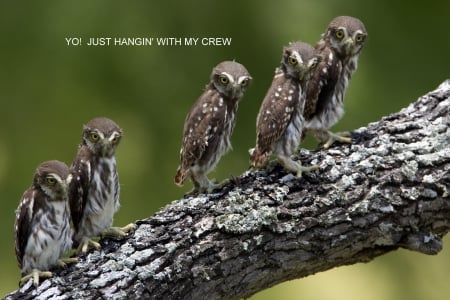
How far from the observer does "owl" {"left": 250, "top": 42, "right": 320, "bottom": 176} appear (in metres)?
3.96

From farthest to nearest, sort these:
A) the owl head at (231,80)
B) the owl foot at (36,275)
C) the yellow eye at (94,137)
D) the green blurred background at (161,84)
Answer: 1. the green blurred background at (161,84)
2. the owl head at (231,80)
3. the yellow eye at (94,137)
4. the owl foot at (36,275)

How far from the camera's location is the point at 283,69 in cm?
409

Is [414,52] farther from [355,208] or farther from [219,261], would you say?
[219,261]

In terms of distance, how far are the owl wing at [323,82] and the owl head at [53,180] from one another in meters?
1.21

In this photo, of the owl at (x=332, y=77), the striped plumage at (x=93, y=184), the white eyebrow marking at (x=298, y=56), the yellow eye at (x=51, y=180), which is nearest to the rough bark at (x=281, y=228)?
the striped plumage at (x=93, y=184)

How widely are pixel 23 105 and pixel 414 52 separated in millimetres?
2827

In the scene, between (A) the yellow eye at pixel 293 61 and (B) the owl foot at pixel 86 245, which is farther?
(A) the yellow eye at pixel 293 61

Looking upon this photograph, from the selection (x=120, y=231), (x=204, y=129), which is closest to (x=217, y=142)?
(x=204, y=129)

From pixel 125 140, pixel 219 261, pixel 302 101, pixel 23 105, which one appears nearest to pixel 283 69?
pixel 302 101

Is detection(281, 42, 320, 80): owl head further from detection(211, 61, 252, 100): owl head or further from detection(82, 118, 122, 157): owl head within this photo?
detection(82, 118, 122, 157): owl head

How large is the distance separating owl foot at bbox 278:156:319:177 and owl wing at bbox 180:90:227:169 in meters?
0.31

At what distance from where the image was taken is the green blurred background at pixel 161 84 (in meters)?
6.16

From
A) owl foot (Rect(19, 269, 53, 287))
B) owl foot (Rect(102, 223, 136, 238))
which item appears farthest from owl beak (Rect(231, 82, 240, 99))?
owl foot (Rect(19, 269, 53, 287))

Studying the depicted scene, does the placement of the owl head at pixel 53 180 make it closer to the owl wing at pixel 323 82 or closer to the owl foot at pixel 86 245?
the owl foot at pixel 86 245
